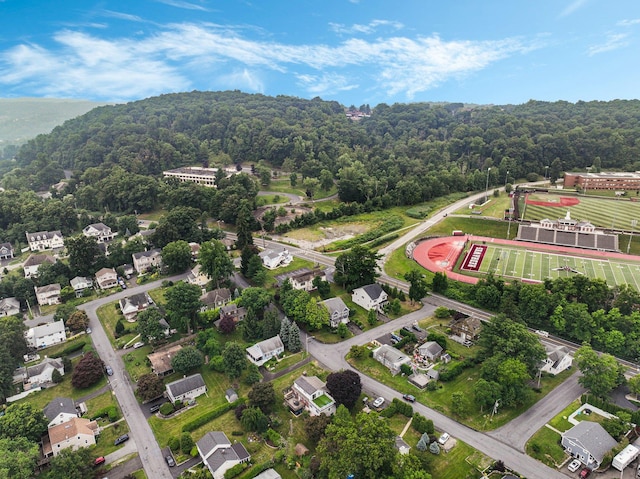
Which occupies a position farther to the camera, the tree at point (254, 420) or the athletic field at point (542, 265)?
the athletic field at point (542, 265)

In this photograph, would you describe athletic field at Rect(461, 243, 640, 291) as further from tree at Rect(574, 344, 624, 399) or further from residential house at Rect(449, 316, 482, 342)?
tree at Rect(574, 344, 624, 399)

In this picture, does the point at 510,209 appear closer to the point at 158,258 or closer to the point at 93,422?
the point at 158,258

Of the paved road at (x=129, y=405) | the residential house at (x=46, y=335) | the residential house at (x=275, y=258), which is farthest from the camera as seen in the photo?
the residential house at (x=275, y=258)

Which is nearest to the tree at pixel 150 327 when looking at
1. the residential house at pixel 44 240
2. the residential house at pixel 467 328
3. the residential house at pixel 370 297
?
the residential house at pixel 370 297

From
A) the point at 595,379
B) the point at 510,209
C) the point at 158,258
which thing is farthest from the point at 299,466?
the point at 510,209

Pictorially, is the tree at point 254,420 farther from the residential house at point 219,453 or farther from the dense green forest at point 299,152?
the dense green forest at point 299,152

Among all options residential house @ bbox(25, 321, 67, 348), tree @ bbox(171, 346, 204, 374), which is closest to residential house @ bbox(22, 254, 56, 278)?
residential house @ bbox(25, 321, 67, 348)
